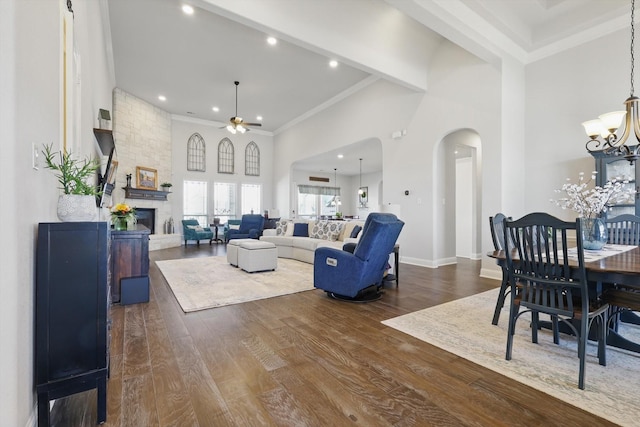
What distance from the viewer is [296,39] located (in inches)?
157

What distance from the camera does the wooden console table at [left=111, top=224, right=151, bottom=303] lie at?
3.24 m

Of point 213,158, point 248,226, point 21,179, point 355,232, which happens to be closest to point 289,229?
point 355,232

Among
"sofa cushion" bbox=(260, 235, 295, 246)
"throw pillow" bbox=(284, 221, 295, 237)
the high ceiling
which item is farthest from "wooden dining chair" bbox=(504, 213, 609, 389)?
"throw pillow" bbox=(284, 221, 295, 237)

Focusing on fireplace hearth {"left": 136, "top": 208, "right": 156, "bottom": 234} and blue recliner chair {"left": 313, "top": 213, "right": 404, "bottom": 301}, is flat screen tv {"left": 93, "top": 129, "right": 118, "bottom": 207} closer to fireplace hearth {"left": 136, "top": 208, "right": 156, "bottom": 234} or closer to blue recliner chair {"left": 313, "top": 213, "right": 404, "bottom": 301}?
blue recliner chair {"left": 313, "top": 213, "right": 404, "bottom": 301}

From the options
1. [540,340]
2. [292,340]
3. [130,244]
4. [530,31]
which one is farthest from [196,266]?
[530,31]

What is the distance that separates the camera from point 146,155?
8.16 m

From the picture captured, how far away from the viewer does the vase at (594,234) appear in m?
2.58

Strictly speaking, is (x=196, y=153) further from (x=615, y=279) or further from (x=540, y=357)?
(x=615, y=279)

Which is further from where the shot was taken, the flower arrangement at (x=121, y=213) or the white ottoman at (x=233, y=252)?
the white ottoman at (x=233, y=252)

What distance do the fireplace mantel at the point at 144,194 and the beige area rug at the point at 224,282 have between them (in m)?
2.96

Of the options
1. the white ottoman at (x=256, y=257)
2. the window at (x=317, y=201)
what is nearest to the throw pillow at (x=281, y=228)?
the white ottoman at (x=256, y=257)

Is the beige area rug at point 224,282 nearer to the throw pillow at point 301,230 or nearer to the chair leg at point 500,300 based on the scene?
the throw pillow at point 301,230

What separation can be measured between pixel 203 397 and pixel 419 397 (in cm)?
122

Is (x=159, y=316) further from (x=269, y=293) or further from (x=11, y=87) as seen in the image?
(x=11, y=87)
